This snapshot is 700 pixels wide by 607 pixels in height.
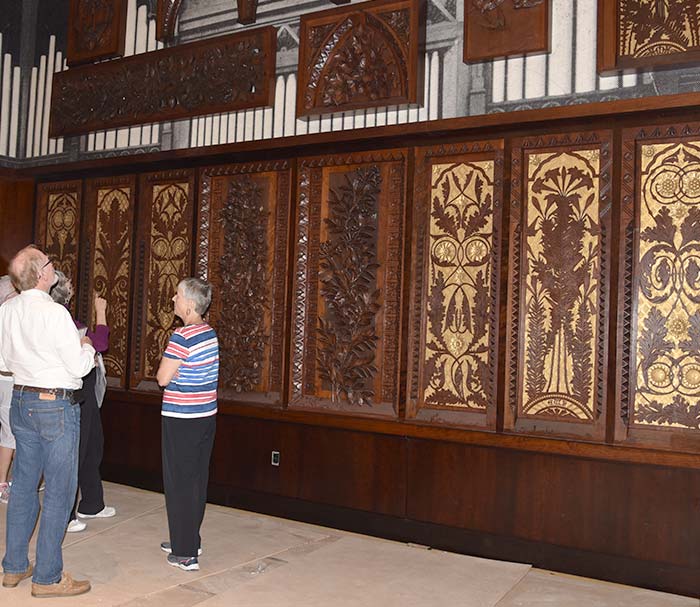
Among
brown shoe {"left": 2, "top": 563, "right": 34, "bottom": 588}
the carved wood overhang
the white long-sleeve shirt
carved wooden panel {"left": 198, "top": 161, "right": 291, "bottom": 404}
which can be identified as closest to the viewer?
the white long-sleeve shirt

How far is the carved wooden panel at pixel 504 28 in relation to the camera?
4570 mm

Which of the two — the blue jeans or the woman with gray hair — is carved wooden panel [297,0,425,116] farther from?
the blue jeans

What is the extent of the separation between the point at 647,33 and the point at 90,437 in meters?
3.95

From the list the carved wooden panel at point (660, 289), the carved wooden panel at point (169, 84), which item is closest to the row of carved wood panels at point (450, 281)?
the carved wooden panel at point (660, 289)

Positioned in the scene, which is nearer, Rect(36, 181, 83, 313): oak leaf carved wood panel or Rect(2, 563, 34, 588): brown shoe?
Rect(2, 563, 34, 588): brown shoe

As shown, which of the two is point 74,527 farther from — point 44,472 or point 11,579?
point 44,472

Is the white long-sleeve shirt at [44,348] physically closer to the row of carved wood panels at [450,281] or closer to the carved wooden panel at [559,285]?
the row of carved wood panels at [450,281]

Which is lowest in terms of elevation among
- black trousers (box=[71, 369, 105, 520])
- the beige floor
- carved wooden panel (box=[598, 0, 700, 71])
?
the beige floor

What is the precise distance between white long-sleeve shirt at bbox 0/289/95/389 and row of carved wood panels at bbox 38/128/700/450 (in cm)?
198

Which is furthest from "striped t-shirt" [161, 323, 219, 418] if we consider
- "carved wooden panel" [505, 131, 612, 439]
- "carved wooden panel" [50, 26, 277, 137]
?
"carved wooden panel" [50, 26, 277, 137]

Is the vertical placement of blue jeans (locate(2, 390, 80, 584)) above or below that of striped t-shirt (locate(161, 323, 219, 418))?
below

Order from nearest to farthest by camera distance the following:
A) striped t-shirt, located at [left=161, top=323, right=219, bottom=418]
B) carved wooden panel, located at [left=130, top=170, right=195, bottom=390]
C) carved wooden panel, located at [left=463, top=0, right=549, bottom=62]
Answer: striped t-shirt, located at [left=161, top=323, right=219, bottom=418]
carved wooden panel, located at [left=463, top=0, right=549, bottom=62]
carved wooden panel, located at [left=130, top=170, right=195, bottom=390]

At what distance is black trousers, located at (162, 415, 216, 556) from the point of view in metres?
3.91

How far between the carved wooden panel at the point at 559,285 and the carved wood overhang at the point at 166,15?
3147 millimetres
